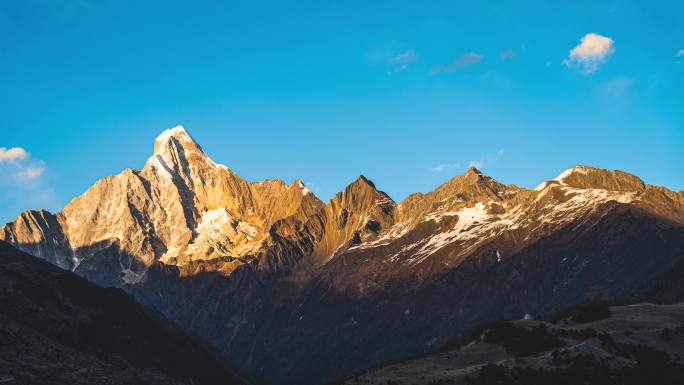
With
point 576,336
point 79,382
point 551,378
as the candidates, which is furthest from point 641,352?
point 79,382

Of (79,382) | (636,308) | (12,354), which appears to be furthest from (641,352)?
(12,354)

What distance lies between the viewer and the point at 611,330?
425ft

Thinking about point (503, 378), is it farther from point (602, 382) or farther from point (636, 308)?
point (636, 308)

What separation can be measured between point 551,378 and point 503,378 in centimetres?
590

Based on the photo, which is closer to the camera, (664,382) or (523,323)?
(664,382)

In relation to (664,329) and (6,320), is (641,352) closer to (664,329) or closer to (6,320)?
(664,329)

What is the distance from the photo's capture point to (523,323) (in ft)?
440

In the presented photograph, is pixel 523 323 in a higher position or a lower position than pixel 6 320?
lower

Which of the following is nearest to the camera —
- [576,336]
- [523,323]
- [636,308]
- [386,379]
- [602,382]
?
[602,382]

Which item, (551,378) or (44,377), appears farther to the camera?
(44,377)

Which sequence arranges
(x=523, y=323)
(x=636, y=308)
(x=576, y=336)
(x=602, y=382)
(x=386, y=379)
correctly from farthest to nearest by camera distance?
(x=636, y=308)
(x=523, y=323)
(x=576, y=336)
(x=386, y=379)
(x=602, y=382)

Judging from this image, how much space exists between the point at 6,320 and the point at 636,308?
382 feet

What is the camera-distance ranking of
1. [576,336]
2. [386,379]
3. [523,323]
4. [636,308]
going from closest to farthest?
[386,379], [576,336], [523,323], [636,308]

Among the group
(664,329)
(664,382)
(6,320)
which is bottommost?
(664,382)
